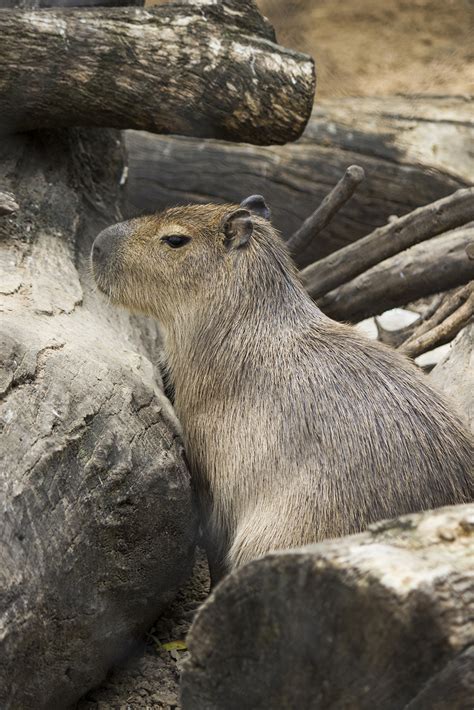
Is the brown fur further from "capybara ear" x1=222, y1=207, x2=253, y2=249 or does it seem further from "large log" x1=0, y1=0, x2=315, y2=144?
"large log" x1=0, y1=0, x2=315, y2=144

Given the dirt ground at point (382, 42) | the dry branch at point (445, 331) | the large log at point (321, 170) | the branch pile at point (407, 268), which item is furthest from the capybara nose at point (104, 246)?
the dirt ground at point (382, 42)

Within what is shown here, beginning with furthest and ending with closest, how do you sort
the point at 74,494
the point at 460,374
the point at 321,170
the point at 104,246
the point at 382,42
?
the point at 382,42
the point at 321,170
the point at 460,374
the point at 104,246
the point at 74,494

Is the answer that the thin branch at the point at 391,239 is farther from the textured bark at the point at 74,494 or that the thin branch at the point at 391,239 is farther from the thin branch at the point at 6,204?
the thin branch at the point at 6,204

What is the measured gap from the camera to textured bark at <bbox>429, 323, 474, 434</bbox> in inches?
150

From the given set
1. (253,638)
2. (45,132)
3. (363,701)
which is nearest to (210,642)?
(253,638)

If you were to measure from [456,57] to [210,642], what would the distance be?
26.9ft

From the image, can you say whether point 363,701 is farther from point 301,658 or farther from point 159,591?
point 159,591

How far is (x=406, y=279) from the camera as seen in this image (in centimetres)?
461

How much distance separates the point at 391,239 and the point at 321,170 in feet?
6.77

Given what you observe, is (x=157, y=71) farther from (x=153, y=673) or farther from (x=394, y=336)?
(x=153, y=673)

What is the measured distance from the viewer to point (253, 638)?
6.93 feet

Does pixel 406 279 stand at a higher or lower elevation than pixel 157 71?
lower

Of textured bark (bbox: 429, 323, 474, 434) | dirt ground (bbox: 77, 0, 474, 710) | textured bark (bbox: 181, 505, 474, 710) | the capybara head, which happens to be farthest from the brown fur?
dirt ground (bbox: 77, 0, 474, 710)

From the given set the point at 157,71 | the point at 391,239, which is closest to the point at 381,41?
the point at 391,239
